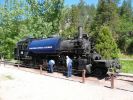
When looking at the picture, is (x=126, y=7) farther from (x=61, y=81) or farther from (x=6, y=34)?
(x=61, y=81)

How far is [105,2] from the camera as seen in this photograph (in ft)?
223

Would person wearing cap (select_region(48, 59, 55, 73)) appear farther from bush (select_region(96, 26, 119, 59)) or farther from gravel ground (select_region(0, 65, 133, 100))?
bush (select_region(96, 26, 119, 59))

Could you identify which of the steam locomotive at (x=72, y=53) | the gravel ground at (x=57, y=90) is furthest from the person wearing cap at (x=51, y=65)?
the gravel ground at (x=57, y=90)

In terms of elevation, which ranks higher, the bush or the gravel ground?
the bush

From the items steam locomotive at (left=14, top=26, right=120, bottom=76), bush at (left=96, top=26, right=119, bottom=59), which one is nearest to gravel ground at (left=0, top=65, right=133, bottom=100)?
steam locomotive at (left=14, top=26, right=120, bottom=76)

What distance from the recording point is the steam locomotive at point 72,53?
21.8m

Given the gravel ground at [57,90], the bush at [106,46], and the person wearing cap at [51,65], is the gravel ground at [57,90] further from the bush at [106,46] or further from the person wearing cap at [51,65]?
the bush at [106,46]

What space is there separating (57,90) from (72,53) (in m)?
7.20

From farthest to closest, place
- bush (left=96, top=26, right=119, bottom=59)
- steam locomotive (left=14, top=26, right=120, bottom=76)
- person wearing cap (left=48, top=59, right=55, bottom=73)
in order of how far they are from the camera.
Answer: bush (left=96, top=26, right=119, bottom=59), person wearing cap (left=48, top=59, right=55, bottom=73), steam locomotive (left=14, top=26, right=120, bottom=76)

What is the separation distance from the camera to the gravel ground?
1509 cm

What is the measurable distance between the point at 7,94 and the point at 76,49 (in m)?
8.19

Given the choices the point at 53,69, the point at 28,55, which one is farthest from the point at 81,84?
the point at 28,55

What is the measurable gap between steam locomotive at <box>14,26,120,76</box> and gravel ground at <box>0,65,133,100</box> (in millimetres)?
2208

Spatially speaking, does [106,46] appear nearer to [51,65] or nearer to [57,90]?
[51,65]
